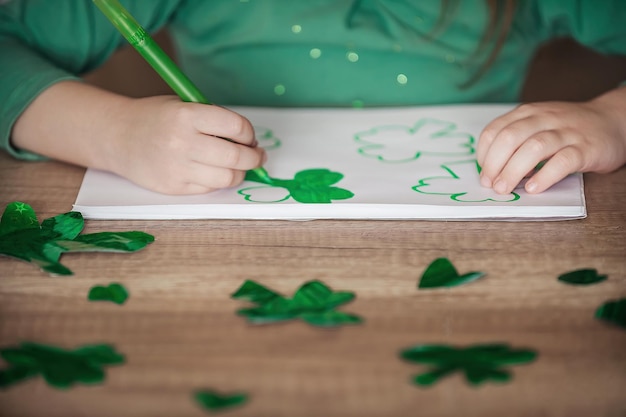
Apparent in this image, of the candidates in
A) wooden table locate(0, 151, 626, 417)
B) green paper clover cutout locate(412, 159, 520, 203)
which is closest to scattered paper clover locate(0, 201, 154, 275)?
wooden table locate(0, 151, 626, 417)

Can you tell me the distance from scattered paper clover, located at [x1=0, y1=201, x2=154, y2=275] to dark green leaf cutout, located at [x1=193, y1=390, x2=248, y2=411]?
151mm

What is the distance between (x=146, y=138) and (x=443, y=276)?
260 millimetres

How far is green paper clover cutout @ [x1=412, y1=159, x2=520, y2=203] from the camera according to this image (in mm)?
556

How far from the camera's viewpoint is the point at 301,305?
44cm

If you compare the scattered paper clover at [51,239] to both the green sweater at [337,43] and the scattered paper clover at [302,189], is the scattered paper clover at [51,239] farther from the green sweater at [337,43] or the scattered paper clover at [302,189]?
the green sweater at [337,43]

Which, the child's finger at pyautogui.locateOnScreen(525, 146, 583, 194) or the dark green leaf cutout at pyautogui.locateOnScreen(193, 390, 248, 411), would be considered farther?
the child's finger at pyautogui.locateOnScreen(525, 146, 583, 194)

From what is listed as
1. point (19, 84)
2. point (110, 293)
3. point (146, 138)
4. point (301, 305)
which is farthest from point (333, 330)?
point (19, 84)

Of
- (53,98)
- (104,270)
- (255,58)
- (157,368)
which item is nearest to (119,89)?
(255,58)

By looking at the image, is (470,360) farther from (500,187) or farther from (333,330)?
(500,187)

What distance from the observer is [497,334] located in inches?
16.5

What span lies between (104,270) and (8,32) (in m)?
0.36

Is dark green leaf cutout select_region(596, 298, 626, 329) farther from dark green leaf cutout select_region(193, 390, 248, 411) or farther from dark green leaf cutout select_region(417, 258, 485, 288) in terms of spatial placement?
dark green leaf cutout select_region(193, 390, 248, 411)

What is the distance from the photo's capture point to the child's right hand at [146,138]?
0.56m

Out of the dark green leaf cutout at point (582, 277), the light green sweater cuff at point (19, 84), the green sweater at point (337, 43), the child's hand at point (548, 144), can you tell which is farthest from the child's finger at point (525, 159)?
the light green sweater cuff at point (19, 84)
